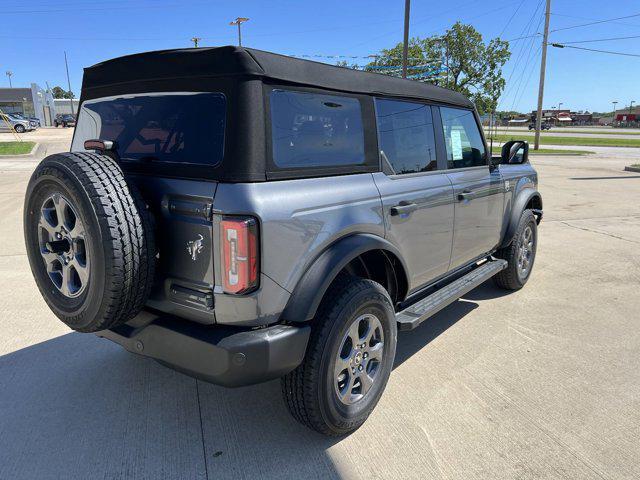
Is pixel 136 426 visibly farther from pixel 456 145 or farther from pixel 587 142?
pixel 587 142

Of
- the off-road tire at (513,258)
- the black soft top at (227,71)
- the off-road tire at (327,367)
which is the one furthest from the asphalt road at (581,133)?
the off-road tire at (327,367)

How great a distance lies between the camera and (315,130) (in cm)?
250

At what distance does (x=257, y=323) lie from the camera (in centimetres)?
219

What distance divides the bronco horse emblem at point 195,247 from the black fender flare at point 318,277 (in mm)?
472

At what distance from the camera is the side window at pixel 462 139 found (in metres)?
3.70

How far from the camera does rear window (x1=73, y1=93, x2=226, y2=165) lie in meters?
2.25

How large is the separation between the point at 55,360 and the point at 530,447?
314cm

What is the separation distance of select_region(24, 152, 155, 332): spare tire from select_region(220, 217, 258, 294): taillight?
0.36m

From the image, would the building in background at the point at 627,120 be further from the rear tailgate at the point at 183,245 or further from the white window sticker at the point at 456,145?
the rear tailgate at the point at 183,245

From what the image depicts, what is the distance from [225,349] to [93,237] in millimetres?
740

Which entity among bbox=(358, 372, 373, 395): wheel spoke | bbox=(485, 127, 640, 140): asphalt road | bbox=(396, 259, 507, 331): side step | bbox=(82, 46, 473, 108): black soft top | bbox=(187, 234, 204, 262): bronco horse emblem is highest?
bbox=(485, 127, 640, 140): asphalt road

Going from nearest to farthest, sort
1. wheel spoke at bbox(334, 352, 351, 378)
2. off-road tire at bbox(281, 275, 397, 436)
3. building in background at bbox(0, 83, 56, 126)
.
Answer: off-road tire at bbox(281, 275, 397, 436)
wheel spoke at bbox(334, 352, 351, 378)
building in background at bbox(0, 83, 56, 126)

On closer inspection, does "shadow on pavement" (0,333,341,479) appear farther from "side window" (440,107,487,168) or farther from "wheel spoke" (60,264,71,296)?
"side window" (440,107,487,168)

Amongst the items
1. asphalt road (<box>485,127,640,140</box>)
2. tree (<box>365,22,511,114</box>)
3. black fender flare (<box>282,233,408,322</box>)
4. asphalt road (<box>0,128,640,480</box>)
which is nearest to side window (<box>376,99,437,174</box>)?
black fender flare (<box>282,233,408,322</box>)
